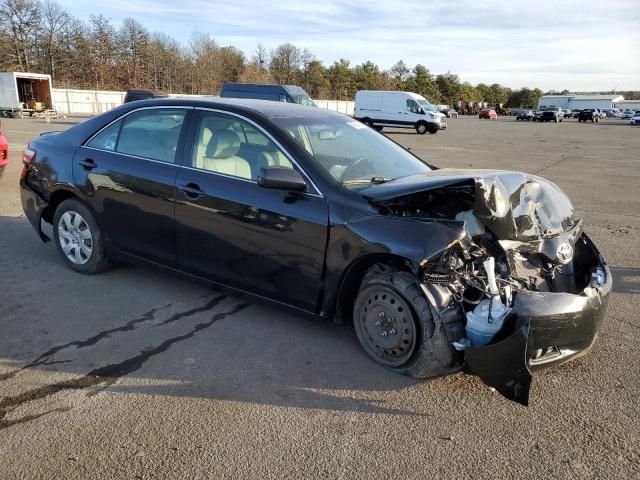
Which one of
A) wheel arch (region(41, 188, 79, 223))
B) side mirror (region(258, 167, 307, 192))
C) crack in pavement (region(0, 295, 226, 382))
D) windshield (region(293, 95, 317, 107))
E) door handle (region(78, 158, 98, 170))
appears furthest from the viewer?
windshield (region(293, 95, 317, 107))

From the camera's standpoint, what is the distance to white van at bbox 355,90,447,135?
109ft

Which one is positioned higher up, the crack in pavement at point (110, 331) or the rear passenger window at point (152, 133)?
the rear passenger window at point (152, 133)

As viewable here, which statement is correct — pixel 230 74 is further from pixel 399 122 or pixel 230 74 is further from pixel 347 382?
pixel 347 382

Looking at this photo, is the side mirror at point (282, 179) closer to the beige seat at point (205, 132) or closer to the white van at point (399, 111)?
the beige seat at point (205, 132)

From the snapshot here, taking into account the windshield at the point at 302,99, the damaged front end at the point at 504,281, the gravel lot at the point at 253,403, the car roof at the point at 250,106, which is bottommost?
the gravel lot at the point at 253,403

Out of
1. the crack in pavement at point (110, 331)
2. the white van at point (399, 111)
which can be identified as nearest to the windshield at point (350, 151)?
the crack in pavement at point (110, 331)

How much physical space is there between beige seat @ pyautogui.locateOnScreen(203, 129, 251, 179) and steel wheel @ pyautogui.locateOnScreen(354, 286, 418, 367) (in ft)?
4.53

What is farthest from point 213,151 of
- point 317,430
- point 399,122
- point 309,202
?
point 399,122

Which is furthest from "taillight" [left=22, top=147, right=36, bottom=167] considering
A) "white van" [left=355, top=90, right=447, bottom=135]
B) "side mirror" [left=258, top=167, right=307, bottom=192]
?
"white van" [left=355, top=90, right=447, bottom=135]

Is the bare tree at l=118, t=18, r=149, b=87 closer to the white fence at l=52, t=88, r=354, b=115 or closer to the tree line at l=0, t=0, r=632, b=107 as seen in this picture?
the tree line at l=0, t=0, r=632, b=107

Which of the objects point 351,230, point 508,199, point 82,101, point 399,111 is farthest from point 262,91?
point 82,101

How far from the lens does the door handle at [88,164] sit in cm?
468

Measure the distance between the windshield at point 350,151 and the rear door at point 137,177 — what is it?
1.04 metres

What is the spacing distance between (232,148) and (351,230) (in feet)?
4.24
